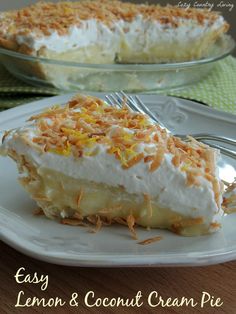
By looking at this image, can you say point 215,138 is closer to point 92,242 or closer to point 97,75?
point 92,242

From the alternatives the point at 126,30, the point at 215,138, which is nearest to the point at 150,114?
the point at 215,138

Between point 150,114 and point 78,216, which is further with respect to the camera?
point 150,114

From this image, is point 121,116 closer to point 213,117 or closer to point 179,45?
point 213,117

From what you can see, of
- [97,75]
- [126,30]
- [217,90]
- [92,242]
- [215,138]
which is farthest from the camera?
[126,30]

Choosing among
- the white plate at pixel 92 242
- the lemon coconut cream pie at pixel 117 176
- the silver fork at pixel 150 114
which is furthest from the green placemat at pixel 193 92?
the lemon coconut cream pie at pixel 117 176

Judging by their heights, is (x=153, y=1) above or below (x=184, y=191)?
below

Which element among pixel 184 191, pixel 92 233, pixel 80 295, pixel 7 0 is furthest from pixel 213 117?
pixel 7 0

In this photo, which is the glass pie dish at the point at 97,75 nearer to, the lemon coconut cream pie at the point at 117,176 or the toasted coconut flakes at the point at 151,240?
the lemon coconut cream pie at the point at 117,176
